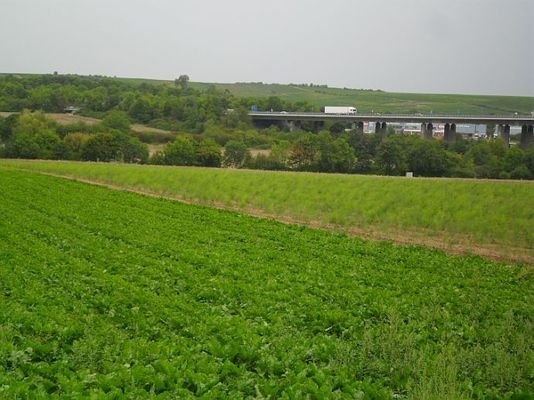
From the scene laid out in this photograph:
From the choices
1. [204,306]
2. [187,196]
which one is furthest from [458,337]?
[187,196]

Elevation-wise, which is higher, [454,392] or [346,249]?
[454,392]

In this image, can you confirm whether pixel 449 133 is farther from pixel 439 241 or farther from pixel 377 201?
pixel 439 241

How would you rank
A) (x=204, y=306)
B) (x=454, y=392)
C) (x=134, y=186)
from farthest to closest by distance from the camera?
1. (x=134, y=186)
2. (x=204, y=306)
3. (x=454, y=392)

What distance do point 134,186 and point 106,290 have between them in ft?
98.3

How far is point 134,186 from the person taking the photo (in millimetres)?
42312

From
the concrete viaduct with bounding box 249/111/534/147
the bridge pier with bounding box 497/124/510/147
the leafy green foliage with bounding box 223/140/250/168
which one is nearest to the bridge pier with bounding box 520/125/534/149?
the concrete viaduct with bounding box 249/111/534/147

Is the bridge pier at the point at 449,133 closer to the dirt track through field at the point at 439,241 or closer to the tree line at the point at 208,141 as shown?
the tree line at the point at 208,141

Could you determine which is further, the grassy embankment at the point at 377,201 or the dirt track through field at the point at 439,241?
the grassy embankment at the point at 377,201

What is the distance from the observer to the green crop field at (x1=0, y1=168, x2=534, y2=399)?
818 centimetres

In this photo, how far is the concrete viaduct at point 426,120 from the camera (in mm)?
41256

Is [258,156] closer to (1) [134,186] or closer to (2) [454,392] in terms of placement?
(1) [134,186]

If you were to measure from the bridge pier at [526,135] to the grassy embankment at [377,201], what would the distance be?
293 inches

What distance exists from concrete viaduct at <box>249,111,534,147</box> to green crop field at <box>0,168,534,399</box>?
901 inches

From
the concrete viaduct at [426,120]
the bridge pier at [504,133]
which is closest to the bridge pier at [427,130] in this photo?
the concrete viaduct at [426,120]
